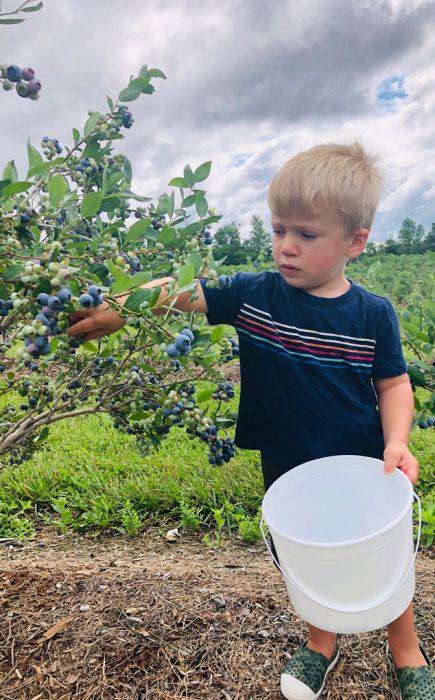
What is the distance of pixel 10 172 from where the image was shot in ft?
4.26

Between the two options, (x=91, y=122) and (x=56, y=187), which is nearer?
(x=56, y=187)

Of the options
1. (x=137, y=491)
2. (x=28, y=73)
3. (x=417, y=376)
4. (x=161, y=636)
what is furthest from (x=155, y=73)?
(x=137, y=491)

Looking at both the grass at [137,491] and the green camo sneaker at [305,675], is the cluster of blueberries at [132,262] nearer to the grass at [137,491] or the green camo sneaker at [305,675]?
the green camo sneaker at [305,675]

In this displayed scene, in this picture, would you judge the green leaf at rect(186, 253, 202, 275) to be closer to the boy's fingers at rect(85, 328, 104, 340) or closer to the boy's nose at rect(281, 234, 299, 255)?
the boy's fingers at rect(85, 328, 104, 340)

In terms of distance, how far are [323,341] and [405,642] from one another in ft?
3.14

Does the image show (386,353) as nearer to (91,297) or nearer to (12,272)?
(91,297)

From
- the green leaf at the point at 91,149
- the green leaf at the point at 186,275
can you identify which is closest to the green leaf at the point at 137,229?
the green leaf at the point at 186,275

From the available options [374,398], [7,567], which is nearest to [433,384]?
[374,398]

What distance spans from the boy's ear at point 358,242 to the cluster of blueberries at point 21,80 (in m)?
0.92

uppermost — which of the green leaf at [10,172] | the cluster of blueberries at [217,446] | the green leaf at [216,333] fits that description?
the green leaf at [10,172]

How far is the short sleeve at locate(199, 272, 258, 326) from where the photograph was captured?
1778 mm

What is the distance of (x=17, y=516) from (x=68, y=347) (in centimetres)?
219

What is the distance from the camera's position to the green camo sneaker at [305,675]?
1757 mm

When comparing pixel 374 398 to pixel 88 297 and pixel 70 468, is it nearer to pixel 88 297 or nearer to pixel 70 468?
pixel 88 297
